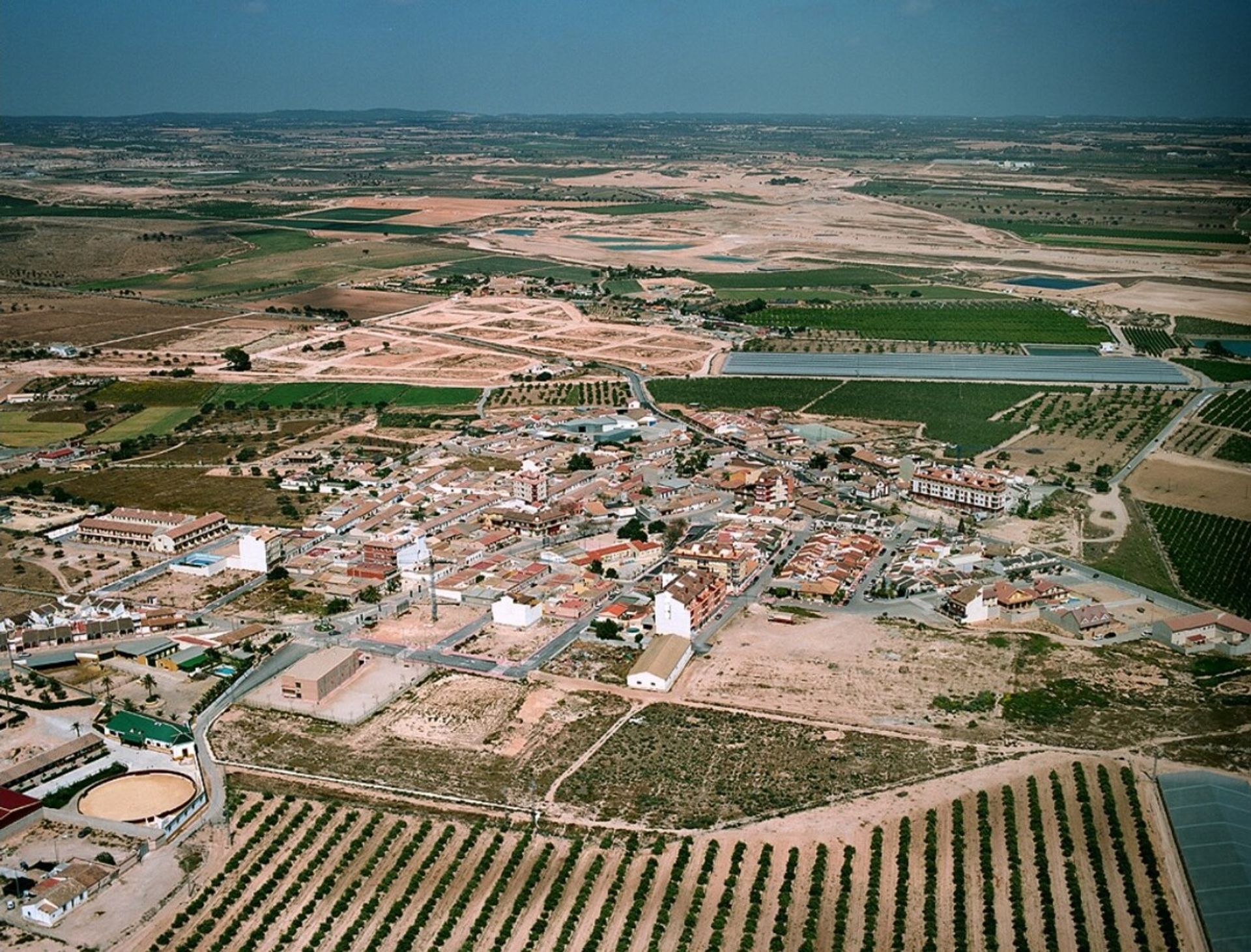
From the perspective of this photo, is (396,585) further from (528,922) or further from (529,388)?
(529,388)

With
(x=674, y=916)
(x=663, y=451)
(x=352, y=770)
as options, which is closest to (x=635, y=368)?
(x=663, y=451)

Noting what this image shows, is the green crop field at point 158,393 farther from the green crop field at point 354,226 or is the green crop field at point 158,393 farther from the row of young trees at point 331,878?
the green crop field at point 354,226

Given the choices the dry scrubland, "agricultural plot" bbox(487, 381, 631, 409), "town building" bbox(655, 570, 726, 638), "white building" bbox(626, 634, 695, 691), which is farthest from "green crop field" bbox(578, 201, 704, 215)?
the dry scrubland

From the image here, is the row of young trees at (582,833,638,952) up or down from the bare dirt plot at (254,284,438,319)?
up

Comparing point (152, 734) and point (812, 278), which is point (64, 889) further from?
point (812, 278)

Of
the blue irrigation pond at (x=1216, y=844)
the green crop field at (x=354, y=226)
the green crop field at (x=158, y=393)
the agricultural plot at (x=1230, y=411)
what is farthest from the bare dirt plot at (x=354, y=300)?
the blue irrigation pond at (x=1216, y=844)

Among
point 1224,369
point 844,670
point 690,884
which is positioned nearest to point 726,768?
point 690,884

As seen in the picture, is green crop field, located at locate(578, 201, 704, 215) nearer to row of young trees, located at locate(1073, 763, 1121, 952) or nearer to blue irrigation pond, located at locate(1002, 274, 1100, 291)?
A: blue irrigation pond, located at locate(1002, 274, 1100, 291)
